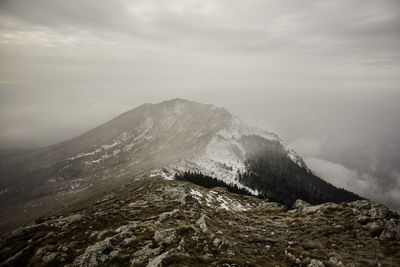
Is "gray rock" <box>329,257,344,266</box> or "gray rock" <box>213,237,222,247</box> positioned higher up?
"gray rock" <box>329,257,344,266</box>

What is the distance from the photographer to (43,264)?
19188 mm

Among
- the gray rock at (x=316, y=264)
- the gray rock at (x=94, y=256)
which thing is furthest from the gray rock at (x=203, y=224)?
the gray rock at (x=316, y=264)

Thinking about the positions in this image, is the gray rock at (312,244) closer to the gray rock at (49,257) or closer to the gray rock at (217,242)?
the gray rock at (217,242)

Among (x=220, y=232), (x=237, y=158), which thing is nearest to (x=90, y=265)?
(x=220, y=232)

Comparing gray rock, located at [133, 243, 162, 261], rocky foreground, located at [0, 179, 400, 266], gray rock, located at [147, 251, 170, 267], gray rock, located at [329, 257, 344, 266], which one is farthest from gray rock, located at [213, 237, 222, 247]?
gray rock, located at [329, 257, 344, 266]

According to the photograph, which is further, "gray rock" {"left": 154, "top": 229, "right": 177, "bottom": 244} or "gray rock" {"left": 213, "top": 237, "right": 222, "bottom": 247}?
"gray rock" {"left": 154, "top": 229, "right": 177, "bottom": 244}

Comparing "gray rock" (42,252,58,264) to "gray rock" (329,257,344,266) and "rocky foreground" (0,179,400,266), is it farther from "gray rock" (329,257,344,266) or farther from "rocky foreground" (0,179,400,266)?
"gray rock" (329,257,344,266)

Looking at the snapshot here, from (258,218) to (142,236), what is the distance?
17.1 m

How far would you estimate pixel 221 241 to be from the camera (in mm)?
18516

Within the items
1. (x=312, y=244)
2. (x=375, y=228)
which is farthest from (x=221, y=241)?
(x=375, y=228)

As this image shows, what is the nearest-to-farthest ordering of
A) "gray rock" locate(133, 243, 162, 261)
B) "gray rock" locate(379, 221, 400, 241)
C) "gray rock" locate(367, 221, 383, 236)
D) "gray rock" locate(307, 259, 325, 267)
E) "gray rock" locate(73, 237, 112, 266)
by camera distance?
"gray rock" locate(307, 259, 325, 267), "gray rock" locate(133, 243, 162, 261), "gray rock" locate(73, 237, 112, 266), "gray rock" locate(379, 221, 400, 241), "gray rock" locate(367, 221, 383, 236)

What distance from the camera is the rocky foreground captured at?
15.8 m

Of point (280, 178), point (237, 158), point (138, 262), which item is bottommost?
point (280, 178)

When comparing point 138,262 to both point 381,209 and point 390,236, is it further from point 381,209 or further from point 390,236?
point 381,209
